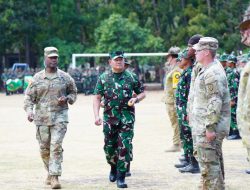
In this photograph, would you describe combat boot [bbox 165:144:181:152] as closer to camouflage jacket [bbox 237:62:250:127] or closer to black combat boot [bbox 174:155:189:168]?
black combat boot [bbox 174:155:189:168]

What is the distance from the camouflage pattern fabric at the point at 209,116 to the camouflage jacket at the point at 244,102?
Result: 6.55 ft

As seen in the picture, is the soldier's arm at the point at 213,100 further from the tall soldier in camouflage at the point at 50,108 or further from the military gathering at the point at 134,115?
the tall soldier in camouflage at the point at 50,108

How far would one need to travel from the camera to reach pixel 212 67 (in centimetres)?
799

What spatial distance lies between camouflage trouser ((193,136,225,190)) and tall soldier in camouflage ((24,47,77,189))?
99.9 inches

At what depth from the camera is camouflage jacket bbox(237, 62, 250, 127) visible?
5.67 metres

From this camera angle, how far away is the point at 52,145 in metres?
9.90

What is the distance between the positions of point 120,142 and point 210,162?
86.9 inches

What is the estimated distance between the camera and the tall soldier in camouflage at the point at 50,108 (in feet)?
32.5

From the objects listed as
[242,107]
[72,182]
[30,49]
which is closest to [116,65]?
[72,182]

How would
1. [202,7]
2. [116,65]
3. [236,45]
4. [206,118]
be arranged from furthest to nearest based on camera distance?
1. [202,7]
2. [236,45]
3. [116,65]
4. [206,118]

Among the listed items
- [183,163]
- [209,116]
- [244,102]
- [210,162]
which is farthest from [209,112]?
[183,163]

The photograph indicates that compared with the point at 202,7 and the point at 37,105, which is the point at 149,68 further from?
the point at 37,105

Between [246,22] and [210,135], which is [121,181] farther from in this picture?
[246,22]

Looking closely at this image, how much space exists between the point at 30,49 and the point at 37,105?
45.9 m
